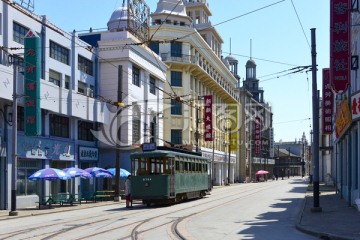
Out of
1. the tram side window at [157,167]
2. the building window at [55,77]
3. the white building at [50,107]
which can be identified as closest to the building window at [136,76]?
the white building at [50,107]

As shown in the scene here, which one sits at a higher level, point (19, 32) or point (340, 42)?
point (19, 32)

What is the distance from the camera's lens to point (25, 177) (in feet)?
103

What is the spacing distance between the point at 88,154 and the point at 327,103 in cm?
1893

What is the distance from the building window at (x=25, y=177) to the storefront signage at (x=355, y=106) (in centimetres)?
1894

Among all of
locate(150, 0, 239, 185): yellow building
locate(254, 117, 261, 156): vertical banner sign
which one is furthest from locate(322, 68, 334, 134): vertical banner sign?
locate(254, 117, 261, 156): vertical banner sign

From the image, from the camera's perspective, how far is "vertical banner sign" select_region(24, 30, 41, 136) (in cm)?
2888

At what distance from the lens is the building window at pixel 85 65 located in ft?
129

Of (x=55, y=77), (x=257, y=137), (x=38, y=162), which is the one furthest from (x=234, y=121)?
(x=38, y=162)

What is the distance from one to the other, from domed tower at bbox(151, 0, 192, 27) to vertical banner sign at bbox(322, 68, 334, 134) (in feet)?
87.1

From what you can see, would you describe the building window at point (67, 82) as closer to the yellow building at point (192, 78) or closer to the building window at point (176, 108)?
the yellow building at point (192, 78)

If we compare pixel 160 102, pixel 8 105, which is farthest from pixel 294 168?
pixel 8 105

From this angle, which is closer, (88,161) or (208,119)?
(88,161)

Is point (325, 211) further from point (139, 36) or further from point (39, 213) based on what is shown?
point (139, 36)

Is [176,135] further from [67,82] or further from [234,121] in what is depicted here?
[234,121]
